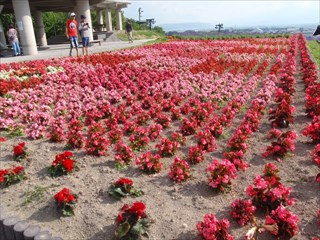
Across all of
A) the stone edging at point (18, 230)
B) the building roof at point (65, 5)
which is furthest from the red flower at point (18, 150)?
the building roof at point (65, 5)

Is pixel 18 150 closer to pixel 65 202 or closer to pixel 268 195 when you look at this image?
pixel 65 202

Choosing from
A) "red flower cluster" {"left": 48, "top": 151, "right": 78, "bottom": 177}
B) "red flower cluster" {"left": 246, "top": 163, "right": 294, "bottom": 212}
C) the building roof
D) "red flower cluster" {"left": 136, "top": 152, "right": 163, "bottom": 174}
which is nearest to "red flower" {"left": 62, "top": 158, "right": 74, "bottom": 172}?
"red flower cluster" {"left": 48, "top": 151, "right": 78, "bottom": 177}

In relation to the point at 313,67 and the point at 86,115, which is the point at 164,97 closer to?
the point at 86,115

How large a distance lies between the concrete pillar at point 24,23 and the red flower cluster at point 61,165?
19096 millimetres

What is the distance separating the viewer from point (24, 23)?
21047 millimetres

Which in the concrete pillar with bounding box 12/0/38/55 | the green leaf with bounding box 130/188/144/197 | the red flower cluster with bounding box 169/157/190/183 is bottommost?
the green leaf with bounding box 130/188/144/197

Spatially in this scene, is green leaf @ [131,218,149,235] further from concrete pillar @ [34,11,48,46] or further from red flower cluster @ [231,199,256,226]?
concrete pillar @ [34,11,48,46]

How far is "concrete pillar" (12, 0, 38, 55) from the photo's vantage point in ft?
68.1

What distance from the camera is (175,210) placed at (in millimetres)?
3863

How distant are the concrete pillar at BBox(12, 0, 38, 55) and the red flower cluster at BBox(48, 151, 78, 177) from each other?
62.7ft

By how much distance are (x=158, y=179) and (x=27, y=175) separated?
1.96m

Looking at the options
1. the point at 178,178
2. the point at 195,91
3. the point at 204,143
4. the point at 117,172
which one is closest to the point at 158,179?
the point at 178,178

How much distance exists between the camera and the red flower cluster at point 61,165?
4613 mm

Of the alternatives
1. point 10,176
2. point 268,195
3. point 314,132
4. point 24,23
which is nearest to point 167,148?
point 268,195
